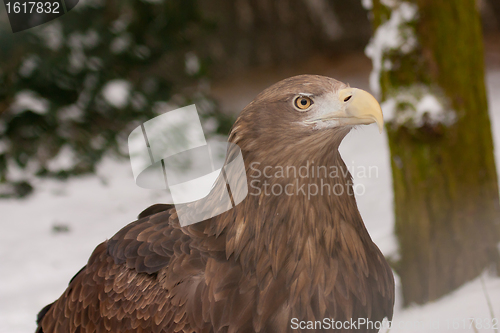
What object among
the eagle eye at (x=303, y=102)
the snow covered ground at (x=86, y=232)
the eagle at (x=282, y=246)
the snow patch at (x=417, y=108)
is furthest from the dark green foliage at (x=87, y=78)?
the eagle eye at (x=303, y=102)

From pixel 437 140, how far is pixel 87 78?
5.57 feet

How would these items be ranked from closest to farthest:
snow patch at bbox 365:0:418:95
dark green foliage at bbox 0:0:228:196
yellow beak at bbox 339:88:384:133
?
yellow beak at bbox 339:88:384:133
snow patch at bbox 365:0:418:95
dark green foliage at bbox 0:0:228:196

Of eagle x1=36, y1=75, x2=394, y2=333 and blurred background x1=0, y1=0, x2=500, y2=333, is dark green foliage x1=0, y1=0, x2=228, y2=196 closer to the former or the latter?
blurred background x1=0, y1=0, x2=500, y2=333

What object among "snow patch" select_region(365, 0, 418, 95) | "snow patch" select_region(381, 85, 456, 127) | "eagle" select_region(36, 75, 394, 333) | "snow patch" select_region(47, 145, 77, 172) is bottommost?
"eagle" select_region(36, 75, 394, 333)

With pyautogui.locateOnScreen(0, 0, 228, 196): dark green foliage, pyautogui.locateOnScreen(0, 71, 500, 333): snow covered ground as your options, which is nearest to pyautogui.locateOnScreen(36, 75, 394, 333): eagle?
pyautogui.locateOnScreen(0, 71, 500, 333): snow covered ground

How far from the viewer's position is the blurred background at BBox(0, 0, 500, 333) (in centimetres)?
193

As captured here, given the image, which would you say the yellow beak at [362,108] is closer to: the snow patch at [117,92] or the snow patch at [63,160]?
the snow patch at [117,92]

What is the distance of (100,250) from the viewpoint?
156 centimetres

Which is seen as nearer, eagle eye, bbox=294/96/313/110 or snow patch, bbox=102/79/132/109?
eagle eye, bbox=294/96/313/110

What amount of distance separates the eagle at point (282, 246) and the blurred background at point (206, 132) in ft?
1.93

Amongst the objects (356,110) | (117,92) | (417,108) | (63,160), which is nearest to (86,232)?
(63,160)

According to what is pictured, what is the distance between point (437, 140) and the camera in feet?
6.59

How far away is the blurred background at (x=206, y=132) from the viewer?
1934 millimetres

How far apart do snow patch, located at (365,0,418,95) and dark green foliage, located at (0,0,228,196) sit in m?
0.88
